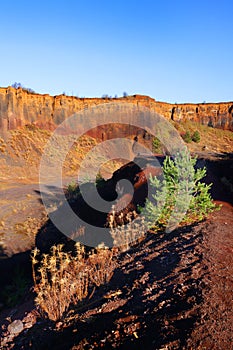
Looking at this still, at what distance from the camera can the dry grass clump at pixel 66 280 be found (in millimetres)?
4680

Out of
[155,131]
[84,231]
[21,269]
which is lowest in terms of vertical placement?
[21,269]

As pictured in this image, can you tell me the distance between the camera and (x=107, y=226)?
9.45 meters

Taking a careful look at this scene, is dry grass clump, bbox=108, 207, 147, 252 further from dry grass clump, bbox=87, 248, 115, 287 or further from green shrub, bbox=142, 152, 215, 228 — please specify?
dry grass clump, bbox=87, 248, 115, 287

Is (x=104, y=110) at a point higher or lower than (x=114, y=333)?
higher

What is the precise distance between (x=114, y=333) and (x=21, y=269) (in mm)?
7163

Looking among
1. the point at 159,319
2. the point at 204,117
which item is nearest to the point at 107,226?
the point at 159,319

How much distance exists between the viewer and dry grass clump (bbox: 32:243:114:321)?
4680 mm

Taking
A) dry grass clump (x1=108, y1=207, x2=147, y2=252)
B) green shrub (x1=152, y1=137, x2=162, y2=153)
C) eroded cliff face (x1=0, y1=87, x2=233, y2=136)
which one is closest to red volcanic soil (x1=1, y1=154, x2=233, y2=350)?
dry grass clump (x1=108, y1=207, x2=147, y2=252)

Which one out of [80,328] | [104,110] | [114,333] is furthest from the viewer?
[104,110]

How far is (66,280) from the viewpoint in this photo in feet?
16.0

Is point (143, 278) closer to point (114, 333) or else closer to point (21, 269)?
point (114, 333)

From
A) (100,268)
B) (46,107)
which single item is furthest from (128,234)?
(46,107)

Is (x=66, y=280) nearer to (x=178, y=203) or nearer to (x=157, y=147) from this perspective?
(x=178, y=203)

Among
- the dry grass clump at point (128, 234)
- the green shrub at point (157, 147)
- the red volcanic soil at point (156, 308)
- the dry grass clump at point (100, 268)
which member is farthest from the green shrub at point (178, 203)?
the green shrub at point (157, 147)
